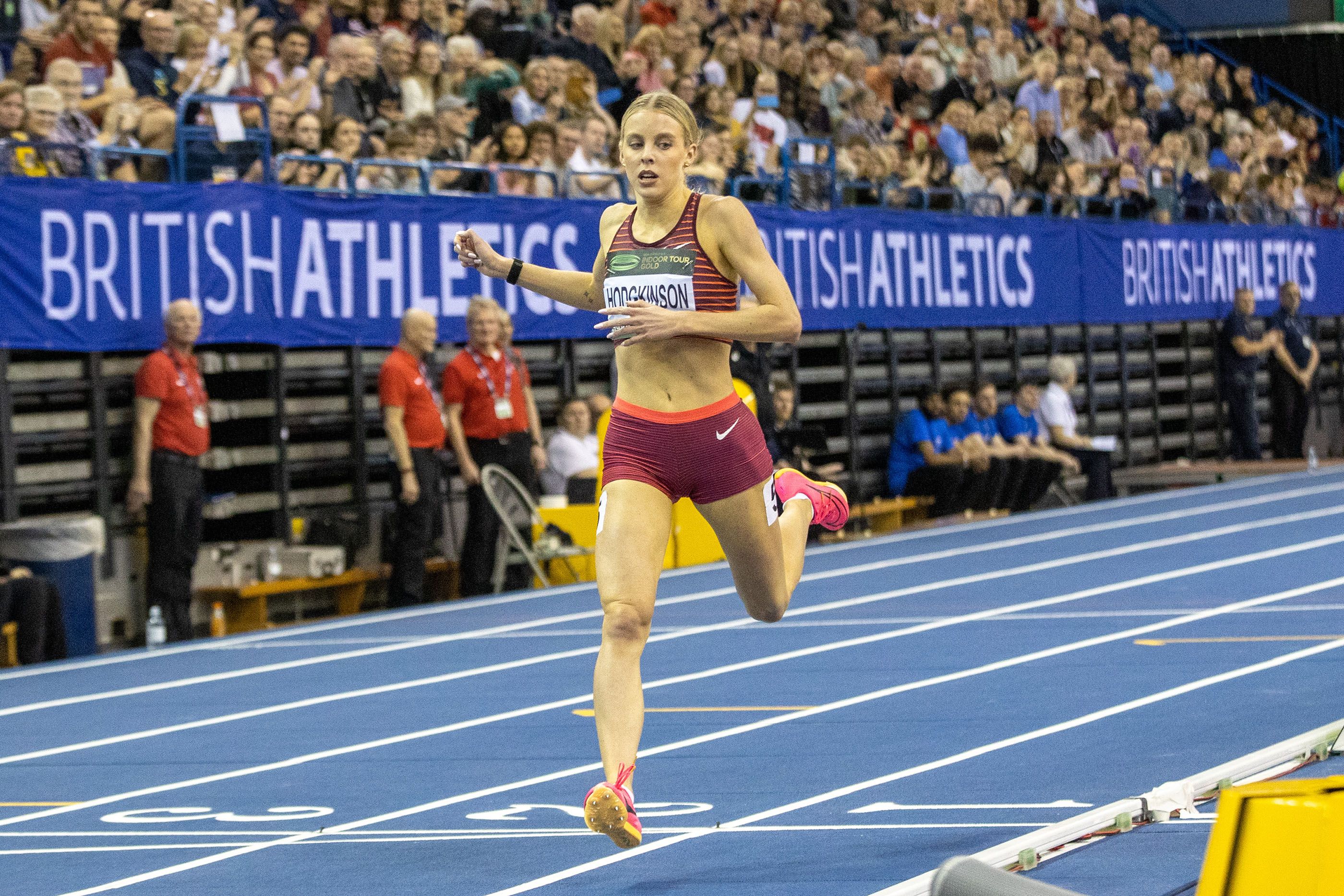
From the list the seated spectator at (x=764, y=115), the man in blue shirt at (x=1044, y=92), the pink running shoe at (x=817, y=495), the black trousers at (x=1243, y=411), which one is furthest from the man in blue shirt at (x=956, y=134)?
the pink running shoe at (x=817, y=495)

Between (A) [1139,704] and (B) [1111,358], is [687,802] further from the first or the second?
(B) [1111,358]

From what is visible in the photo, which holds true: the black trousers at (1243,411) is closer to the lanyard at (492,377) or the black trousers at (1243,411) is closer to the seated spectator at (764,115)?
the seated spectator at (764,115)

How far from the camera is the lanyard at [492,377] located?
14.1 m

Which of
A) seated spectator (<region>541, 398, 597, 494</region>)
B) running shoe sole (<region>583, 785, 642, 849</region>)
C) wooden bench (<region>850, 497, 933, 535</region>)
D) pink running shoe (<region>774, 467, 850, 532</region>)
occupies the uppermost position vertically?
pink running shoe (<region>774, 467, 850, 532</region>)

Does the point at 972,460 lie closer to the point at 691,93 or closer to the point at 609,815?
the point at 691,93

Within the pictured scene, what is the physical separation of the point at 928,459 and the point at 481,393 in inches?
254

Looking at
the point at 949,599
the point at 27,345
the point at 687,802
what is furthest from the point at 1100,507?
the point at 687,802

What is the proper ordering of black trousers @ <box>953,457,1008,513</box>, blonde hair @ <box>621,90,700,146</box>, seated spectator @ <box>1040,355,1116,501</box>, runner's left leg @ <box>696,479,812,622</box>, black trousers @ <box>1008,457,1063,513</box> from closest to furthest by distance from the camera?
blonde hair @ <box>621,90,700,146</box> < runner's left leg @ <box>696,479,812,622</box> < black trousers @ <box>953,457,1008,513</box> < black trousers @ <box>1008,457,1063,513</box> < seated spectator @ <box>1040,355,1116,501</box>

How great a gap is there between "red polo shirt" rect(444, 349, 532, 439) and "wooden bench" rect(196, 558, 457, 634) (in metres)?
1.15

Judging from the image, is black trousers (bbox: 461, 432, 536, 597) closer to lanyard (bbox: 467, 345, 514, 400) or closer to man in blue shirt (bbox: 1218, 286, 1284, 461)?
lanyard (bbox: 467, 345, 514, 400)

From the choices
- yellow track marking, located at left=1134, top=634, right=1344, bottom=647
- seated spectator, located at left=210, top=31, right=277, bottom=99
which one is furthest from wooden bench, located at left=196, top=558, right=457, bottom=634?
yellow track marking, located at left=1134, top=634, right=1344, bottom=647

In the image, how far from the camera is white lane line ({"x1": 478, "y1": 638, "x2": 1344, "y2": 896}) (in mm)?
5562

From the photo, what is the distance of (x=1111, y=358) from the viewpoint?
78.3ft

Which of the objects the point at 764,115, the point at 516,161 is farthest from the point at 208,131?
the point at 764,115
